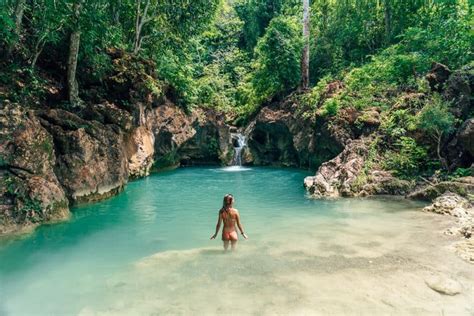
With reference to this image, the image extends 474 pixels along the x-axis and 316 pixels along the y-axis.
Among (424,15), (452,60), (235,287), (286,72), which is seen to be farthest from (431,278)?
(424,15)

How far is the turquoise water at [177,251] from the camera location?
5887 millimetres

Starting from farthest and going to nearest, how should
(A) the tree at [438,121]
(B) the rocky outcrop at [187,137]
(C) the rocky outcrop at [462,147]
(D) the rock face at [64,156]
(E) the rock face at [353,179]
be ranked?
(B) the rocky outcrop at [187,137], (E) the rock face at [353,179], (A) the tree at [438,121], (C) the rocky outcrop at [462,147], (D) the rock face at [64,156]

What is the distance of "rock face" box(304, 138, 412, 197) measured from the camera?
1379 cm

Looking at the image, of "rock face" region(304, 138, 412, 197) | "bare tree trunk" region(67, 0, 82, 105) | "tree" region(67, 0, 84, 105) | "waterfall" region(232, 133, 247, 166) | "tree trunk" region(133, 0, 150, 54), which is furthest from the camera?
"waterfall" region(232, 133, 247, 166)

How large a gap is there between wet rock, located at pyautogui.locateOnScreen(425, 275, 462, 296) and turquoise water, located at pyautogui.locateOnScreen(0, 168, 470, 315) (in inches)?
52.8

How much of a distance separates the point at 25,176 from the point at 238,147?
62.5 feet

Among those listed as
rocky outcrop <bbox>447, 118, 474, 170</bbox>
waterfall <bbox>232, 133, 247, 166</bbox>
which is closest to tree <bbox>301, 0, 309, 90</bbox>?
waterfall <bbox>232, 133, 247, 166</bbox>

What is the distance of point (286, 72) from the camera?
25.4 meters

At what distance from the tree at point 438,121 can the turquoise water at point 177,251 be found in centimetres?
321

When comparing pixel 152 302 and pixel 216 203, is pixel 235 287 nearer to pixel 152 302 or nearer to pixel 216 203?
pixel 152 302

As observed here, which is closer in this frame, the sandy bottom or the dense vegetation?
the sandy bottom

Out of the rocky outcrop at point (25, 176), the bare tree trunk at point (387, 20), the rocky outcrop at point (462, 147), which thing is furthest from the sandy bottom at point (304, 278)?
the bare tree trunk at point (387, 20)

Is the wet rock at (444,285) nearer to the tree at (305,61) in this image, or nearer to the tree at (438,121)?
the tree at (438,121)

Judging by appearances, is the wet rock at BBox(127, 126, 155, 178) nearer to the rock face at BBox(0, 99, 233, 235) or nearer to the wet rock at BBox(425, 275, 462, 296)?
the rock face at BBox(0, 99, 233, 235)
